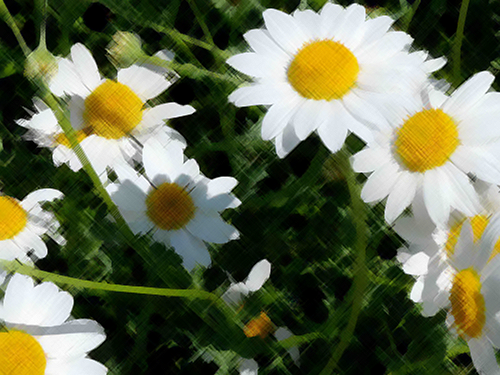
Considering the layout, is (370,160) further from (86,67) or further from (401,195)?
(86,67)

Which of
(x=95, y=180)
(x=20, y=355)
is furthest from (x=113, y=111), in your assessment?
(x=20, y=355)

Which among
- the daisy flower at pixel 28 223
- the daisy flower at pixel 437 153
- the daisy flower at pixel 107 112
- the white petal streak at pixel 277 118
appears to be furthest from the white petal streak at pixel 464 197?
the daisy flower at pixel 28 223

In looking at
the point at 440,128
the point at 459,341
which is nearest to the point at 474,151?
the point at 440,128

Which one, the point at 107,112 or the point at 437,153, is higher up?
the point at 437,153

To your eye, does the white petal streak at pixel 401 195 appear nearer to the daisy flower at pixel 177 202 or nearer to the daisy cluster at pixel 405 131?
the daisy cluster at pixel 405 131

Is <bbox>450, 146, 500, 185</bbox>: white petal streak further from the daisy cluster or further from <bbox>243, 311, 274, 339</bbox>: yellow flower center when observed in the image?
<bbox>243, 311, 274, 339</bbox>: yellow flower center

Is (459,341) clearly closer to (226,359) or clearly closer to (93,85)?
(226,359)
